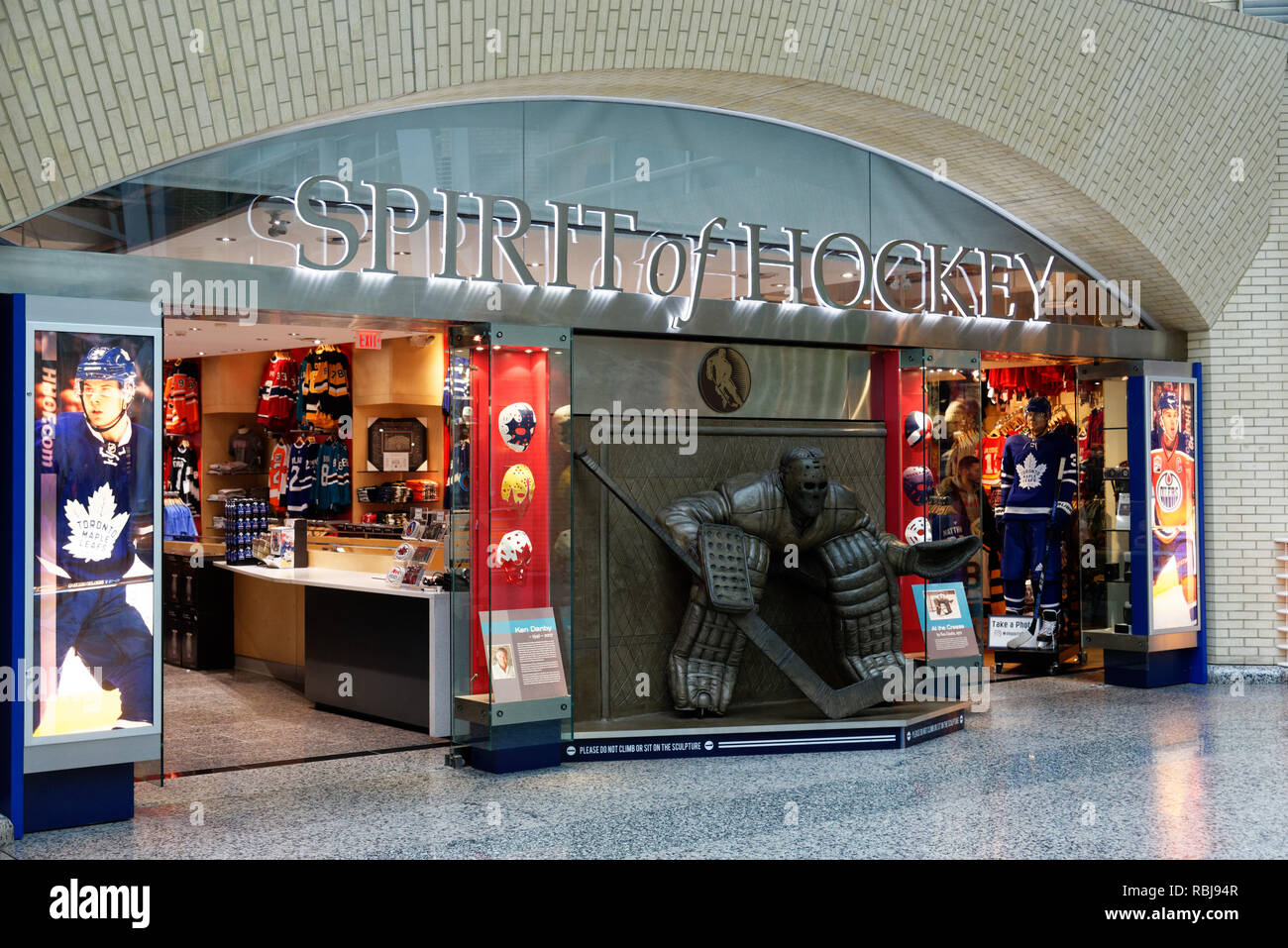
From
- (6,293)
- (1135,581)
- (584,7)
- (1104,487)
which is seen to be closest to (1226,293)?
(1104,487)

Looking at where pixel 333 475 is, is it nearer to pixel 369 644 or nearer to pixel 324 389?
pixel 324 389

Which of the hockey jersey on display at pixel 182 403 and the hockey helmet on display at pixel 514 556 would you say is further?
the hockey jersey on display at pixel 182 403

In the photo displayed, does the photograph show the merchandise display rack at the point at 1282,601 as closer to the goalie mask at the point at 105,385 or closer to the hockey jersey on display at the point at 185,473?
the goalie mask at the point at 105,385

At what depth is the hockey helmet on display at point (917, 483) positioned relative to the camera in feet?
27.9

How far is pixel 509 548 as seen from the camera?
22.8 ft

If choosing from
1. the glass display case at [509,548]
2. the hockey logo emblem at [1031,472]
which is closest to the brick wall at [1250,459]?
the hockey logo emblem at [1031,472]

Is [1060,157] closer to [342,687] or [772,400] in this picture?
[772,400]

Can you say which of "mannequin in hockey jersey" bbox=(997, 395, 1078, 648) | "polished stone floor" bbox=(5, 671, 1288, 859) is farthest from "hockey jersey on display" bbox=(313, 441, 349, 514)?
"mannequin in hockey jersey" bbox=(997, 395, 1078, 648)

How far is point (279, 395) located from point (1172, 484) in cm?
824

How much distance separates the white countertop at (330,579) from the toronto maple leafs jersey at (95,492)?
2.20 meters

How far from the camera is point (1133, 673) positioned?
966cm

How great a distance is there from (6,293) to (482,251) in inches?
92.8

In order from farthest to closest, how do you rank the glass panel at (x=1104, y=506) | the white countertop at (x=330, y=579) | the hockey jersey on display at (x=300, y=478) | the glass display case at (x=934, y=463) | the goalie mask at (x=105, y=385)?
A: 1. the hockey jersey on display at (x=300, y=478)
2. the glass panel at (x=1104, y=506)
3. the glass display case at (x=934, y=463)
4. the white countertop at (x=330, y=579)
5. the goalie mask at (x=105, y=385)

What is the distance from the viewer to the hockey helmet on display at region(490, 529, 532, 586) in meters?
6.95
